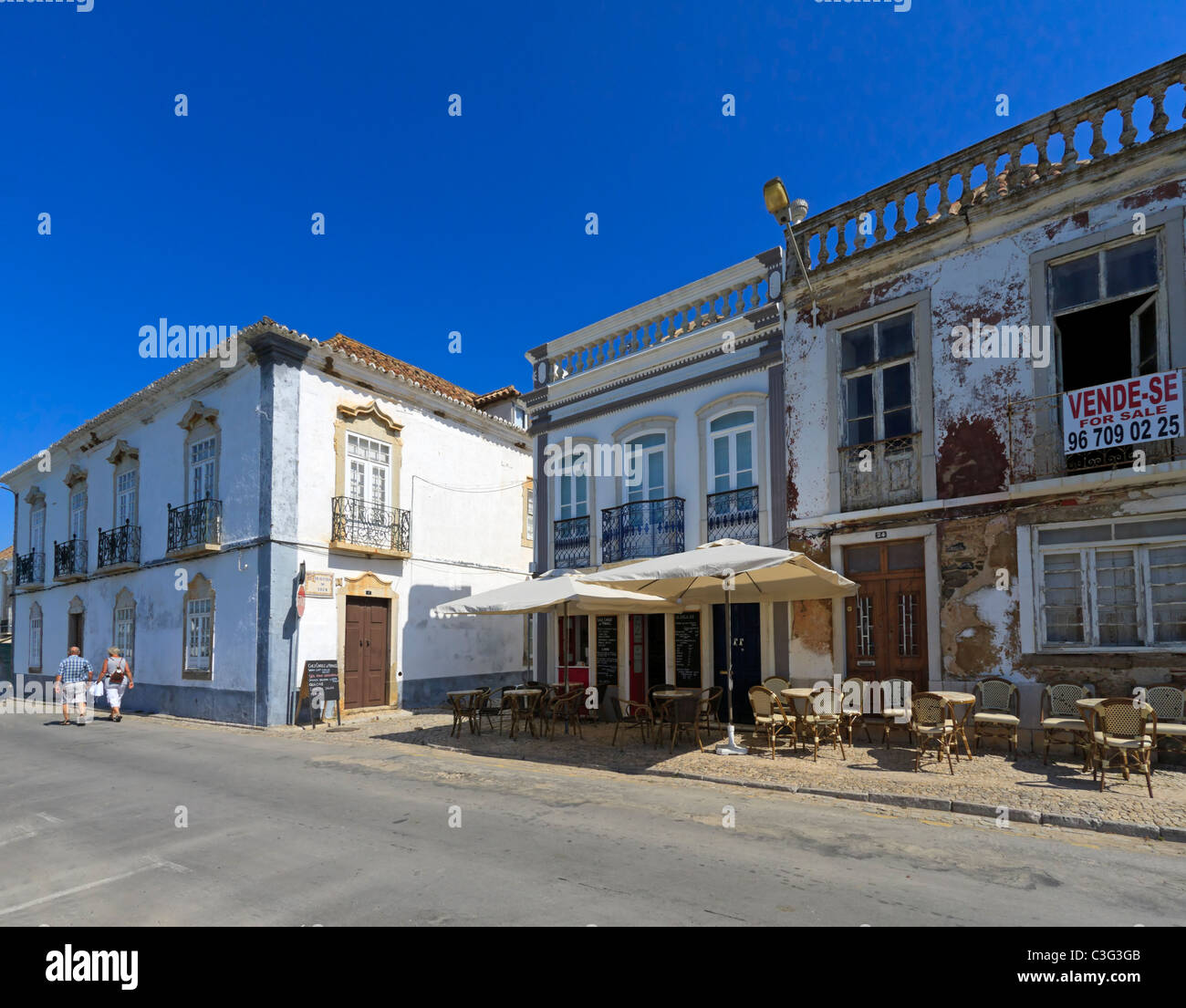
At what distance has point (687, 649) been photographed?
14.8m

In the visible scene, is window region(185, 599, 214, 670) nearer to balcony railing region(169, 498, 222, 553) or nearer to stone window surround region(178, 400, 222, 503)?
balcony railing region(169, 498, 222, 553)

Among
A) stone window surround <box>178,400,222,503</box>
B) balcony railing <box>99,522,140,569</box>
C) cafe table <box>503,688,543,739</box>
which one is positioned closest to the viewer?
cafe table <box>503,688,543,739</box>

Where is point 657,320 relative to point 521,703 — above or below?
above

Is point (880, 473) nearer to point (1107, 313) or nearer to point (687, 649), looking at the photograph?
point (1107, 313)

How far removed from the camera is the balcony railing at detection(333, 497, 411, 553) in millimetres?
17656

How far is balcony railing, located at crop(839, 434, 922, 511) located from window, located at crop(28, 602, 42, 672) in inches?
1088

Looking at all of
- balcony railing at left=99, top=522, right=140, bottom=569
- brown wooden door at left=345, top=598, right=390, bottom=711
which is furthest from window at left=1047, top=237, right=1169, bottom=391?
balcony railing at left=99, top=522, right=140, bottom=569

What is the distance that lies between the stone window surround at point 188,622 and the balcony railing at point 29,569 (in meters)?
12.0

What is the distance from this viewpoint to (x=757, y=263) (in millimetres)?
14180

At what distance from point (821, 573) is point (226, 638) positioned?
1328 cm

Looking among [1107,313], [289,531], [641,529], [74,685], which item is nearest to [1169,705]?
[1107,313]

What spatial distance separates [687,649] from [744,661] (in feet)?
4.15
